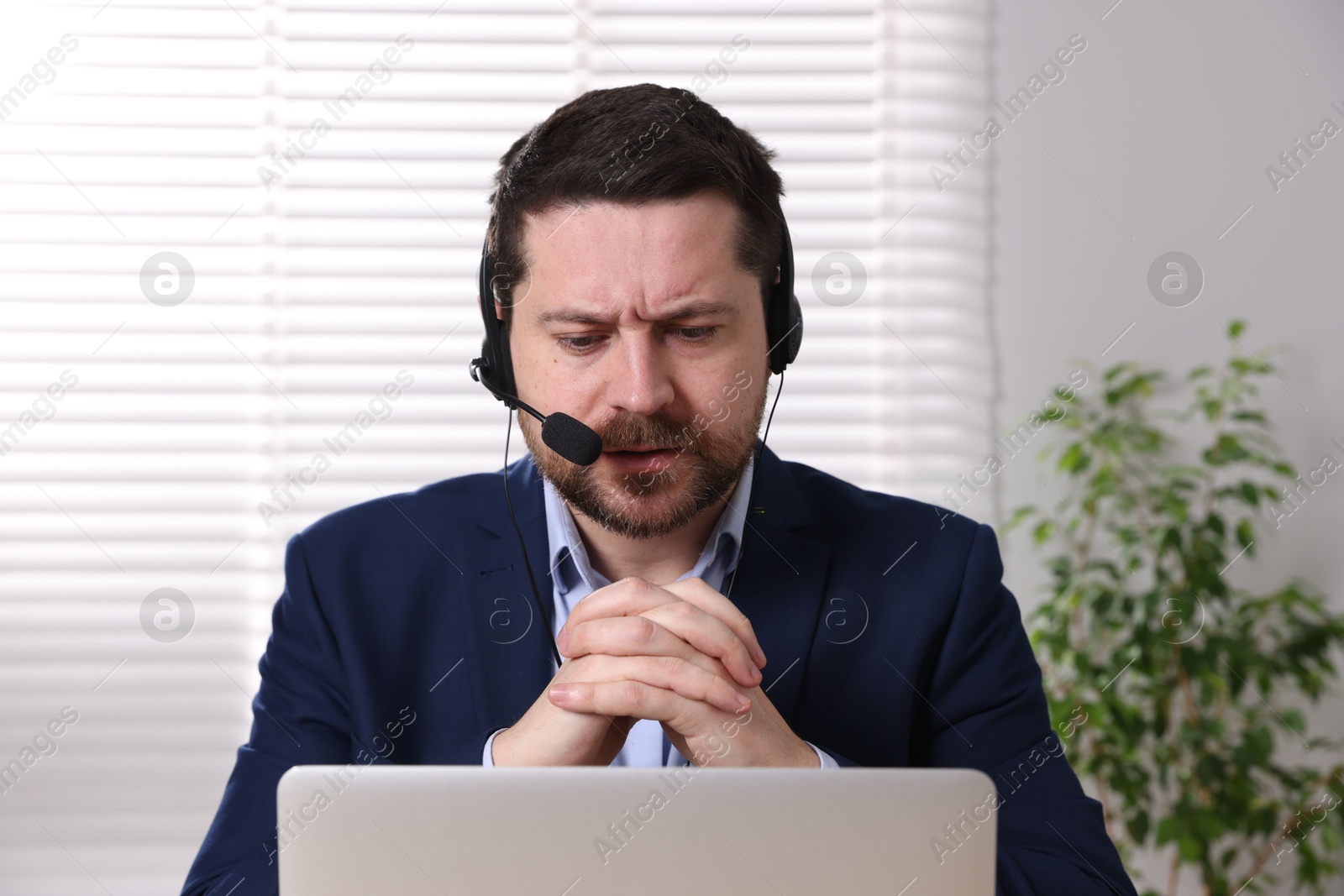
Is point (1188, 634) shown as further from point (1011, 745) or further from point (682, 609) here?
point (682, 609)

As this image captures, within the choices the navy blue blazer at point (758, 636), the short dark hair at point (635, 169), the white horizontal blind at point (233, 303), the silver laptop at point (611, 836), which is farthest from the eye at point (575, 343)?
the white horizontal blind at point (233, 303)

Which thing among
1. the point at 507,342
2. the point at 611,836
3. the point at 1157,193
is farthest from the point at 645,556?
the point at 1157,193

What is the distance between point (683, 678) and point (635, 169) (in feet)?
1.98

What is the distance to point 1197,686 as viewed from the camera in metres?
2.33

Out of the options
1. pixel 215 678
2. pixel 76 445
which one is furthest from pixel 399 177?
pixel 215 678

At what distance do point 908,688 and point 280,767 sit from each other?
0.75 m

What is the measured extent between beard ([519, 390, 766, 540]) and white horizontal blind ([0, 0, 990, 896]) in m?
1.20

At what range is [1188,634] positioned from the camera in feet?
7.37

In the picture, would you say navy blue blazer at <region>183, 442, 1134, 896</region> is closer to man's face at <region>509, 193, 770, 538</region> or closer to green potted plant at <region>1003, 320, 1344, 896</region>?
man's face at <region>509, 193, 770, 538</region>

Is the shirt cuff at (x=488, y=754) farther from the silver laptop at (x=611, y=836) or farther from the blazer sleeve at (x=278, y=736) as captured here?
the silver laptop at (x=611, y=836)

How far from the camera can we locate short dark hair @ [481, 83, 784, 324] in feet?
4.07

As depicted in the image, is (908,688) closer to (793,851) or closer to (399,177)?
(793,851)

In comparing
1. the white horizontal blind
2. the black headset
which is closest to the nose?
the black headset

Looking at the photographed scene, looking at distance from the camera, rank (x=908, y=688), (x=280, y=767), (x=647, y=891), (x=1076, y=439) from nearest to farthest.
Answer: (x=647, y=891) → (x=280, y=767) → (x=908, y=688) → (x=1076, y=439)
